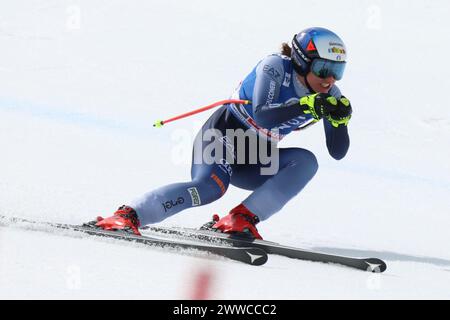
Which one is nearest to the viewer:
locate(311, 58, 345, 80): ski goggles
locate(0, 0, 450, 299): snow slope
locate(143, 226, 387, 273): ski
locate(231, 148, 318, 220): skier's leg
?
locate(0, 0, 450, 299): snow slope

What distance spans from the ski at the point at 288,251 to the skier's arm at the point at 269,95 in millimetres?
701

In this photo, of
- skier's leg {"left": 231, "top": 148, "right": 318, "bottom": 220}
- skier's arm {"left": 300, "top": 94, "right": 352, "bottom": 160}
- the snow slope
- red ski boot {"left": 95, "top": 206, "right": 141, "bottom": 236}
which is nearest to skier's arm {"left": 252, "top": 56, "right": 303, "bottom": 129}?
skier's arm {"left": 300, "top": 94, "right": 352, "bottom": 160}

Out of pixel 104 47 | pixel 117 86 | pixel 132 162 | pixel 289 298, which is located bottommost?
pixel 289 298

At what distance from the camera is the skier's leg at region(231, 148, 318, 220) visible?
4.97 meters

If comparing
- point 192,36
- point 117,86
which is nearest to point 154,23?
point 192,36

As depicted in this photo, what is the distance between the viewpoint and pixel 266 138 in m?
5.20

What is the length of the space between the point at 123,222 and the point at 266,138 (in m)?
1.11

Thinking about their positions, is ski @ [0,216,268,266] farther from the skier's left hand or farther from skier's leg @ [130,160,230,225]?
the skier's left hand

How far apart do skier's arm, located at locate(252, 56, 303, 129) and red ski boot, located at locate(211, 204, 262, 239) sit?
555mm

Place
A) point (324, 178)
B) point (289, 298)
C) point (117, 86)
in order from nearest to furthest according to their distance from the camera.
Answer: point (289, 298) < point (324, 178) < point (117, 86)

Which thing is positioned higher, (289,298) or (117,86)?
(117,86)

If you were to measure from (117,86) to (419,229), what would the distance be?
781 cm

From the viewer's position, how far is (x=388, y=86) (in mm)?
15031
